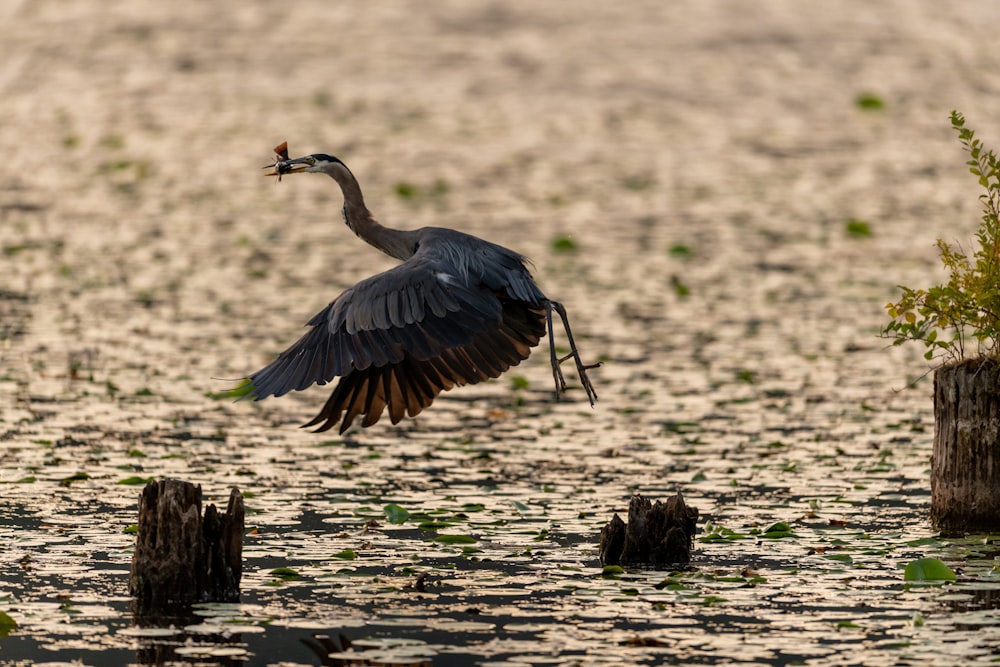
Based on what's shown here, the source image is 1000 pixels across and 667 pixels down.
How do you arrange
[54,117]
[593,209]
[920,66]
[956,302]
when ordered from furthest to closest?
1. [920,66]
2. [54,117]
3. [593,209]
4. [956,302]

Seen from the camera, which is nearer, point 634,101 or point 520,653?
point 520,653

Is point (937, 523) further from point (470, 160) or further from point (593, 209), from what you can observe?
point (470, 160)

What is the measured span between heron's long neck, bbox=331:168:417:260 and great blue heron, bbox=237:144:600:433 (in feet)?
0.24

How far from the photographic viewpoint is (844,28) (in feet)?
129

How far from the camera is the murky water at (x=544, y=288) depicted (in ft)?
30.9

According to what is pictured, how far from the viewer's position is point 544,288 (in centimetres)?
2245

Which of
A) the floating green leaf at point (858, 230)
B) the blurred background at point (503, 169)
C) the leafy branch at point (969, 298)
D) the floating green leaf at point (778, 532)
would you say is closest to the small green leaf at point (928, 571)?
the floating green leaf at point (778, 532)

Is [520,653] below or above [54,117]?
below

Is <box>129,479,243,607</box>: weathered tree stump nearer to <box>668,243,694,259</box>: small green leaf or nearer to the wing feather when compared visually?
the wing feather

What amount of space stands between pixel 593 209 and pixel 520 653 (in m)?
20.5

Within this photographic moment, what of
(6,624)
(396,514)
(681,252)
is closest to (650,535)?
(396,514)

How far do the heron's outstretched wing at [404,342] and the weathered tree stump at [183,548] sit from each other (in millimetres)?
883

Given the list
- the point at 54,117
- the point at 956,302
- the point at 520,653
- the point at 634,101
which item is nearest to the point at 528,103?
the point at 634,101

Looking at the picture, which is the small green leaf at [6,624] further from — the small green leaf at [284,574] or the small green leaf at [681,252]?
the small green leaf at [681,252]
